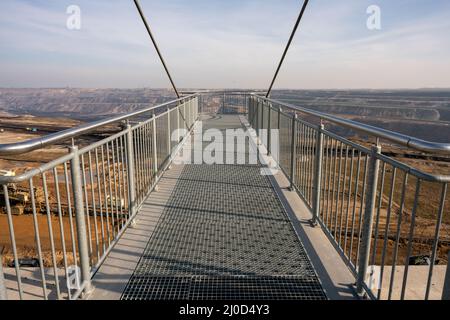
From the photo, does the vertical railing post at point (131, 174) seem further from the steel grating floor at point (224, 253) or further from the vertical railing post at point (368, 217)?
the vertical railing post at point (368, 217)

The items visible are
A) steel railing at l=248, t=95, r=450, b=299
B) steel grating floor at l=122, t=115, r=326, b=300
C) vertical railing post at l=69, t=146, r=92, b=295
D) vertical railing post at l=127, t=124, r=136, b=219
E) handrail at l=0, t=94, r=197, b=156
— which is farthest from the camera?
vertical railing post at l=127, t=124, r=136, b=219

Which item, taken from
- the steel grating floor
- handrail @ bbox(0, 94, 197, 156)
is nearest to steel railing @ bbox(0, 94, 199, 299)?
handrail @ bbox(0, 94, 197, 156)

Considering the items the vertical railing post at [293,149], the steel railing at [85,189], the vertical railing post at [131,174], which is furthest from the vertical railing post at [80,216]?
the vertical railing post at [293,149]

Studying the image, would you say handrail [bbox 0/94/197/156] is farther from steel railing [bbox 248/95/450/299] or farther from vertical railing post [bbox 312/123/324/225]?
vertical railing post [bbox 312/123/324/225]

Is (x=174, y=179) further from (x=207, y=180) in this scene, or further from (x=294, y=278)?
(x=294, y=278)

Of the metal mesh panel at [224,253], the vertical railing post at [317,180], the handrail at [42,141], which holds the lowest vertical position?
the metal mesh panel at [224,253]
